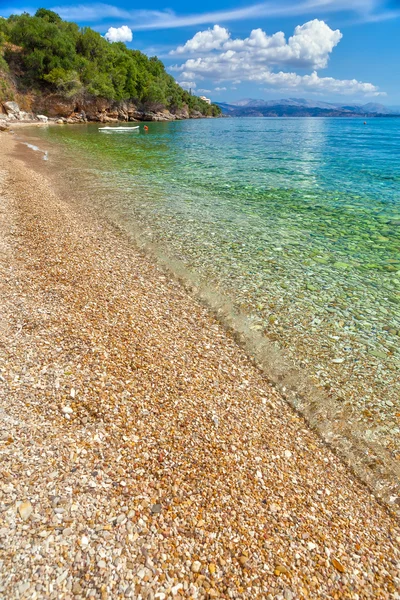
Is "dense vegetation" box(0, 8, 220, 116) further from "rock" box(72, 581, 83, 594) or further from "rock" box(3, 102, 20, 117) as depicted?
"rock" box(72, 581, 83, 594)

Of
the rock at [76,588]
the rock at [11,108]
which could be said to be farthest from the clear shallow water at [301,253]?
the rock at [11,108]

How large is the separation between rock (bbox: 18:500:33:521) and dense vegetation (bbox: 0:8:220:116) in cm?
10271

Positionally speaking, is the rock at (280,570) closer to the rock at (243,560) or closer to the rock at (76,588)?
the rock at (243,560)

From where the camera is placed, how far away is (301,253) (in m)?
11.4

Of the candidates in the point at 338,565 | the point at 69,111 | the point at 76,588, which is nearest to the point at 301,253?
the point at 338,565

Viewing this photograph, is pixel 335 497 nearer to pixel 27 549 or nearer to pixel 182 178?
pixel 27 549

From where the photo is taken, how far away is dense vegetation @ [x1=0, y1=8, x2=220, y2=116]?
274ft

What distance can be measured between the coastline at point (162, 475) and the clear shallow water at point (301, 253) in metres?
1.35

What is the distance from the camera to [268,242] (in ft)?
40.1

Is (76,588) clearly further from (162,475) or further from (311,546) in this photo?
(311,546)

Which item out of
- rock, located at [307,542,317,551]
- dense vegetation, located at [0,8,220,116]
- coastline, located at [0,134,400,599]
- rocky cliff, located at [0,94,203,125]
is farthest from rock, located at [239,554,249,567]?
dense vegetation, located at [0,8,220,116]

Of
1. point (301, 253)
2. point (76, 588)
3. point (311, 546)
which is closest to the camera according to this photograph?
point (76, 588)

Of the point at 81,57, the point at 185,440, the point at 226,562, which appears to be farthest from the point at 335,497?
the point at 81,57

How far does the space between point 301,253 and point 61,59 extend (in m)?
106
